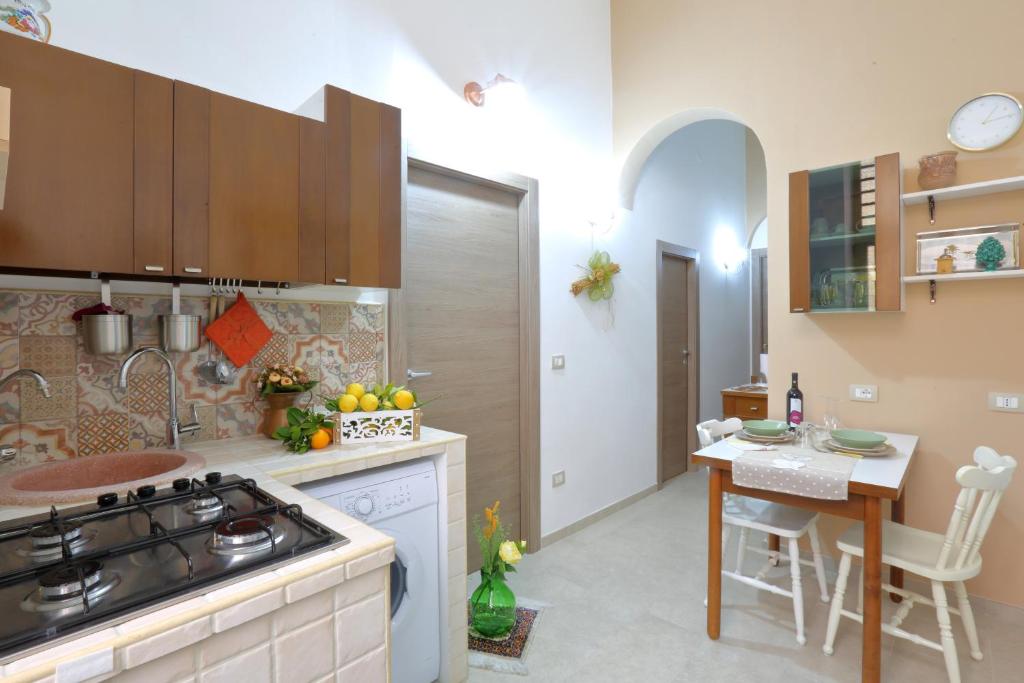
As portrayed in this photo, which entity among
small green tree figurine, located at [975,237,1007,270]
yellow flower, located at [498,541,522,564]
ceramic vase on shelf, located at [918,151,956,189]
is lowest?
yellow flower, located at [498,541,522,564]

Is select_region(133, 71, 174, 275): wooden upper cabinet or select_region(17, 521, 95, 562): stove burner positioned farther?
select_region(133, 71, 174, 275): wooden upper cabinet

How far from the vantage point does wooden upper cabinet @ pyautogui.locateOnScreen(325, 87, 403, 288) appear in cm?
176

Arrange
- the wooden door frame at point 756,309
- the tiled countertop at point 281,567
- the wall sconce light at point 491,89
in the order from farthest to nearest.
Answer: the wooden door frame at point 756,309, the wall sconce light at point 491,89, the tiled countertop at point 281,567

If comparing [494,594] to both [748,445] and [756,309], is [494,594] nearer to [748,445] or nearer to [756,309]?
[748,445]

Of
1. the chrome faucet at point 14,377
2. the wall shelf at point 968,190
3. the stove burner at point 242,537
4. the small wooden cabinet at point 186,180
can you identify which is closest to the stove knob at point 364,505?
the stove burner at point 242,537

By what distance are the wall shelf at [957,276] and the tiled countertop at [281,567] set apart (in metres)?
2.30

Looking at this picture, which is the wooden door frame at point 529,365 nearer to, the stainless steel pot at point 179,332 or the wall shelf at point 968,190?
the stainless steel pot at point 179,332

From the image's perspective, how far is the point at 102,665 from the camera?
68cm

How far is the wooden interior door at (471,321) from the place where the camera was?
2508 mm

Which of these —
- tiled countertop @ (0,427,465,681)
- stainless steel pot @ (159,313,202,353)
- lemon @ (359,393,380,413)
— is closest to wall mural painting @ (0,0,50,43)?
stainless steel pot @ (159,313,202,353)

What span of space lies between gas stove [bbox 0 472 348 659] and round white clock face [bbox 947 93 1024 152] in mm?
3080

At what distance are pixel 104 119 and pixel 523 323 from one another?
6.72 feet

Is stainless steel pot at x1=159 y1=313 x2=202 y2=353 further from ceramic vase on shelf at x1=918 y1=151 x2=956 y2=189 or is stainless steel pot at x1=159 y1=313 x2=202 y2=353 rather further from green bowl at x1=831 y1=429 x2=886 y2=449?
ceramic vase on shelf at x1=918 y1=151 x2=956 y2=189

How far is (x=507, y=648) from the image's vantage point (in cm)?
207
